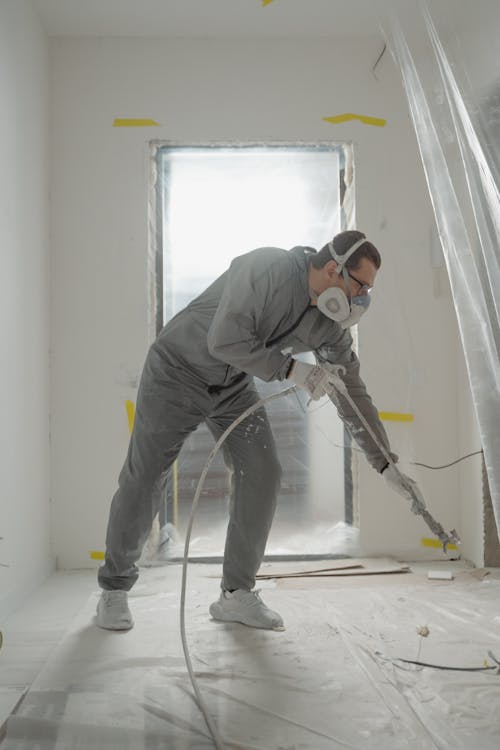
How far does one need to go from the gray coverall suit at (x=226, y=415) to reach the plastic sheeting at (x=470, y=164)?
20.5 inches

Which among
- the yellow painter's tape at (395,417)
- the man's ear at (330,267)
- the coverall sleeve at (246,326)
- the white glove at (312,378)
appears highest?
the man's ear at (330,267)

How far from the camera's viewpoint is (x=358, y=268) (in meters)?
1.87

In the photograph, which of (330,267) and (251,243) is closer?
(330,267)

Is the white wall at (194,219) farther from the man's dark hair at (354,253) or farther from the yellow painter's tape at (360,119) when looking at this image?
the man's dark hair at (354,253)

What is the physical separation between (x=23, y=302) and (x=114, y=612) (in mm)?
1172

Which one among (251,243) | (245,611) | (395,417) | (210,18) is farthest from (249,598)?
(210,18)

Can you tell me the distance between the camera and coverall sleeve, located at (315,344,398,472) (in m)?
2.01

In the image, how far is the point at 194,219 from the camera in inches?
120

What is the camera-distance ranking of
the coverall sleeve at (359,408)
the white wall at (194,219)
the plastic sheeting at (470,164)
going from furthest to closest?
the white wall at (194,219), the coverall sleeve at (359,408), the plastic sheeting at (470,164)

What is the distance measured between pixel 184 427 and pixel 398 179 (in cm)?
162

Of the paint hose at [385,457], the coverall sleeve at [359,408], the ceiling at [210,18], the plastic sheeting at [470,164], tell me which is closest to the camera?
the plastic sheeting at [470,164]

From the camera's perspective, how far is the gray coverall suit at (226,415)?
2.01 meters

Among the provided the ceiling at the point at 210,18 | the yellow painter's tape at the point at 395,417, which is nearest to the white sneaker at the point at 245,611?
the yellow painter's tape at the point at 395,417

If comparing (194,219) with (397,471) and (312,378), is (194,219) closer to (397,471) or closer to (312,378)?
(312,378)
